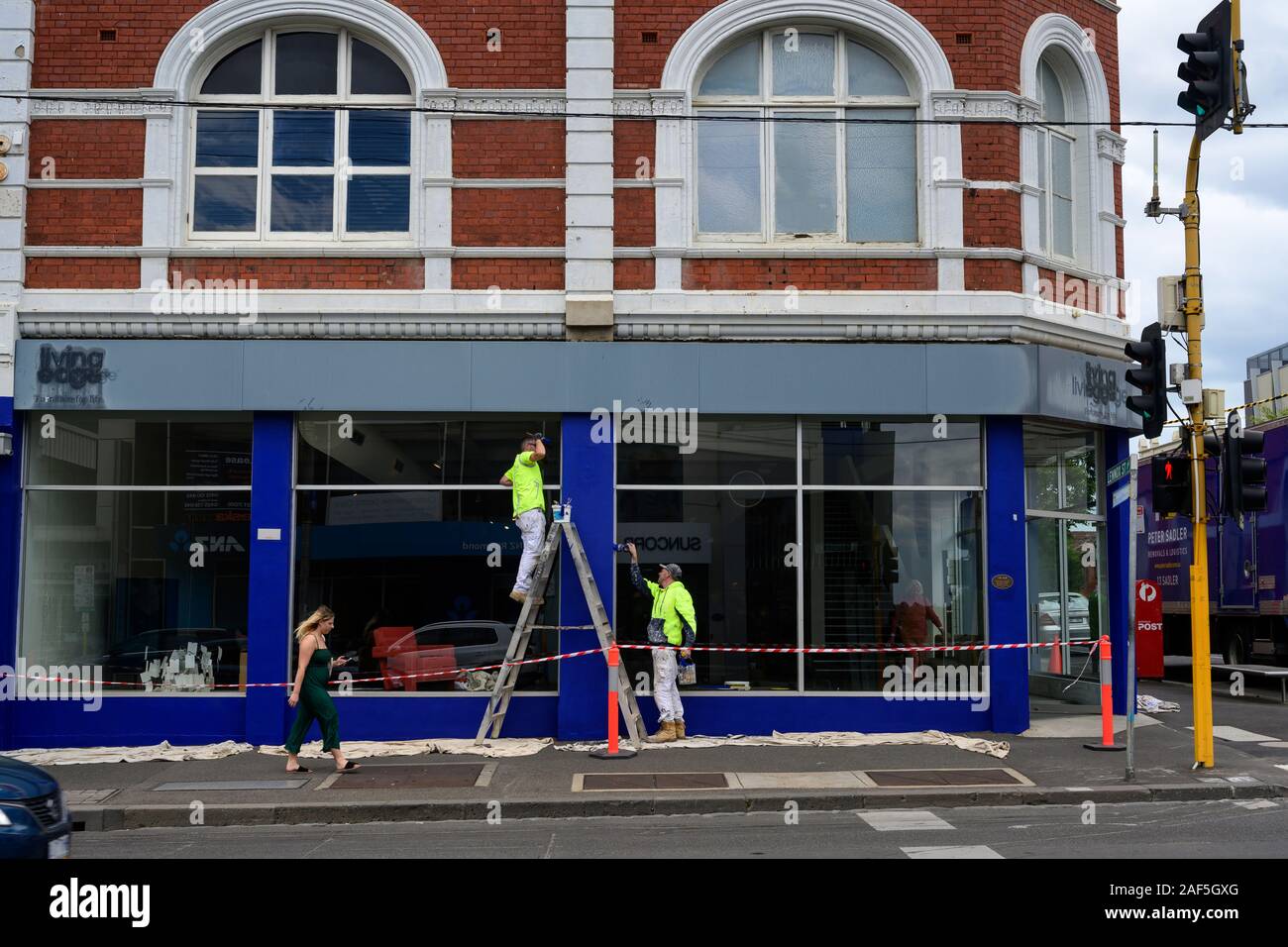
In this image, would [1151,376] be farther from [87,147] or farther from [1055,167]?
[87,147]

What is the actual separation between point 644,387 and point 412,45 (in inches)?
175

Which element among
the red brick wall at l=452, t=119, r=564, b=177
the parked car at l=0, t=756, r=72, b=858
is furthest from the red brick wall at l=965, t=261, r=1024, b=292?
the parked car at l=0, t=756, r=72, b=858

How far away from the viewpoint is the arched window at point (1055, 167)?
15328mm

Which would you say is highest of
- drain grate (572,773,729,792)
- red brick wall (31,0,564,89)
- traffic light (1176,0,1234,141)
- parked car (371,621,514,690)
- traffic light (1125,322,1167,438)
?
red brick wall (31,0,564,89)

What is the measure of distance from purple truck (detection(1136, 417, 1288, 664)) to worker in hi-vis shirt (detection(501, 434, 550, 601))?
33.8 feet

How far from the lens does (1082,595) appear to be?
629 inches

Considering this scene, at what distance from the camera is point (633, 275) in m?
14.5

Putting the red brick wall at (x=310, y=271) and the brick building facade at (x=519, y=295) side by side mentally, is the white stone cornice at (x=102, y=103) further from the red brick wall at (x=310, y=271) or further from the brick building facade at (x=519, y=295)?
the red brick wall at (x=310, y=271)

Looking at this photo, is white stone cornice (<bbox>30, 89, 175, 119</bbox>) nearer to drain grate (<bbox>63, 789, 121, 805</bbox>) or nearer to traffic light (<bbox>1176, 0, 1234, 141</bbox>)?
drain grate (<bbox>63, 789, 121, 805</bbox>)

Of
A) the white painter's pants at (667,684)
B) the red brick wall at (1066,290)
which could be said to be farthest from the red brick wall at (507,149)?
the red brick wall at (1066,290)

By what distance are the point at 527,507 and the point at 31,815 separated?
23.3 ft

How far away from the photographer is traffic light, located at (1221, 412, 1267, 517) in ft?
39.6
